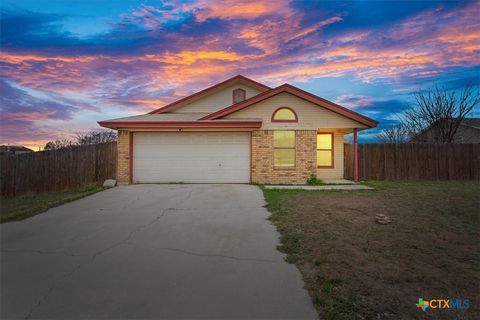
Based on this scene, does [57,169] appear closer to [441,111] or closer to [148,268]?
[148,268]

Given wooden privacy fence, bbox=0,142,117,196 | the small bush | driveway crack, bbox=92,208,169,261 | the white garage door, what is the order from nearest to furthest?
driveway crack, bbox=92,208,169,261, wooden privacy fence, bbox=0,142,117,196, the small bush, the white garage door

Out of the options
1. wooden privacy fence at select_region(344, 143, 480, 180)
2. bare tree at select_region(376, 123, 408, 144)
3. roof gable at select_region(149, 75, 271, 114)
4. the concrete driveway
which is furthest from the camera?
bare tree at select_region(376, 123, 408, 144)

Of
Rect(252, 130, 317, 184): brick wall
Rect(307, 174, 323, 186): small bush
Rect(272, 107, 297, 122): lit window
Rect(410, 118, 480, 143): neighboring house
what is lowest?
Rect(307, 174, 323, 186): small bush

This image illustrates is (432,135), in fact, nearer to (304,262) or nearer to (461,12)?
(461,12)

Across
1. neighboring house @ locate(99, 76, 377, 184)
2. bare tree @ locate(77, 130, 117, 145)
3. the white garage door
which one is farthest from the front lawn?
bare tree @ locate(77, 130, 117, 145)

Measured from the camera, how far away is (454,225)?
552 centimetres

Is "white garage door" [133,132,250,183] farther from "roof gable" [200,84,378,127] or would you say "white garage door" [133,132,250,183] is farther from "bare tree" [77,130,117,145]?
"bare tree" [77,130,117,145]

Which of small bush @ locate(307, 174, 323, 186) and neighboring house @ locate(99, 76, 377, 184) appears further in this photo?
neighboring house @ locate(99, 76, 377, 184)

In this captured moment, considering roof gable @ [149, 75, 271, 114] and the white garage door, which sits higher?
roof gable @ [149, 75, 271, 114]

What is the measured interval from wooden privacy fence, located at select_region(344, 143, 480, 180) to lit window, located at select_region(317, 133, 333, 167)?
82.1 inches

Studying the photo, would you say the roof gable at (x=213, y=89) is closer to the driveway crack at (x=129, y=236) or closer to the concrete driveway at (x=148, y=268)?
the concrete driveway at (x=148, y=268)

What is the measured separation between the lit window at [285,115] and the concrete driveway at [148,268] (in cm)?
685

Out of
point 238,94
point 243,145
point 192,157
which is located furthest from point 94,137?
point 243,145

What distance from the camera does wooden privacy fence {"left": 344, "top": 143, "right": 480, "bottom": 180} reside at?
15.0 m
